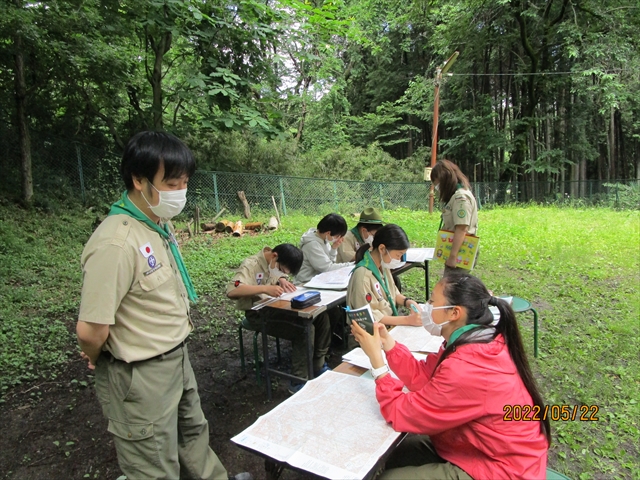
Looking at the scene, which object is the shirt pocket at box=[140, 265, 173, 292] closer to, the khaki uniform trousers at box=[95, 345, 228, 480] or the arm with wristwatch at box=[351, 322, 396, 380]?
the khaki uniform trousers at box=[95, 345, 228, 480]

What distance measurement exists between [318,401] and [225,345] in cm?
274

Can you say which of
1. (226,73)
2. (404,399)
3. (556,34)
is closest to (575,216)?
(556,34)

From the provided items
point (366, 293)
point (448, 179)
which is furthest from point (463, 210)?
point (366, 293)

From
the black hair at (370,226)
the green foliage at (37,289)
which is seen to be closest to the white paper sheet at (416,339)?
the black hair at (370,226)

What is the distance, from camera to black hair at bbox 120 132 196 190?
4.90ft

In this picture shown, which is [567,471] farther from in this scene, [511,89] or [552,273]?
[511,89]

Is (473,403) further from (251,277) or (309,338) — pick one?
(251,277)

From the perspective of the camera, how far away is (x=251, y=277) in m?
3.01

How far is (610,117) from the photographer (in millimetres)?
19625

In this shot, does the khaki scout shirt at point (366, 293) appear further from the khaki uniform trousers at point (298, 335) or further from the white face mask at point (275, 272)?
the white face mask at point (275, 272)

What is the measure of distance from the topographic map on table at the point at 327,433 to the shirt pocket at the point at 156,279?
2.09ft

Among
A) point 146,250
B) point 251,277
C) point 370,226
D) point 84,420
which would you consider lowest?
point 84,420

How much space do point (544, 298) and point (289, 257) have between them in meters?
4.10

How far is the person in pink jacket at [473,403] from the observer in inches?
50.6
